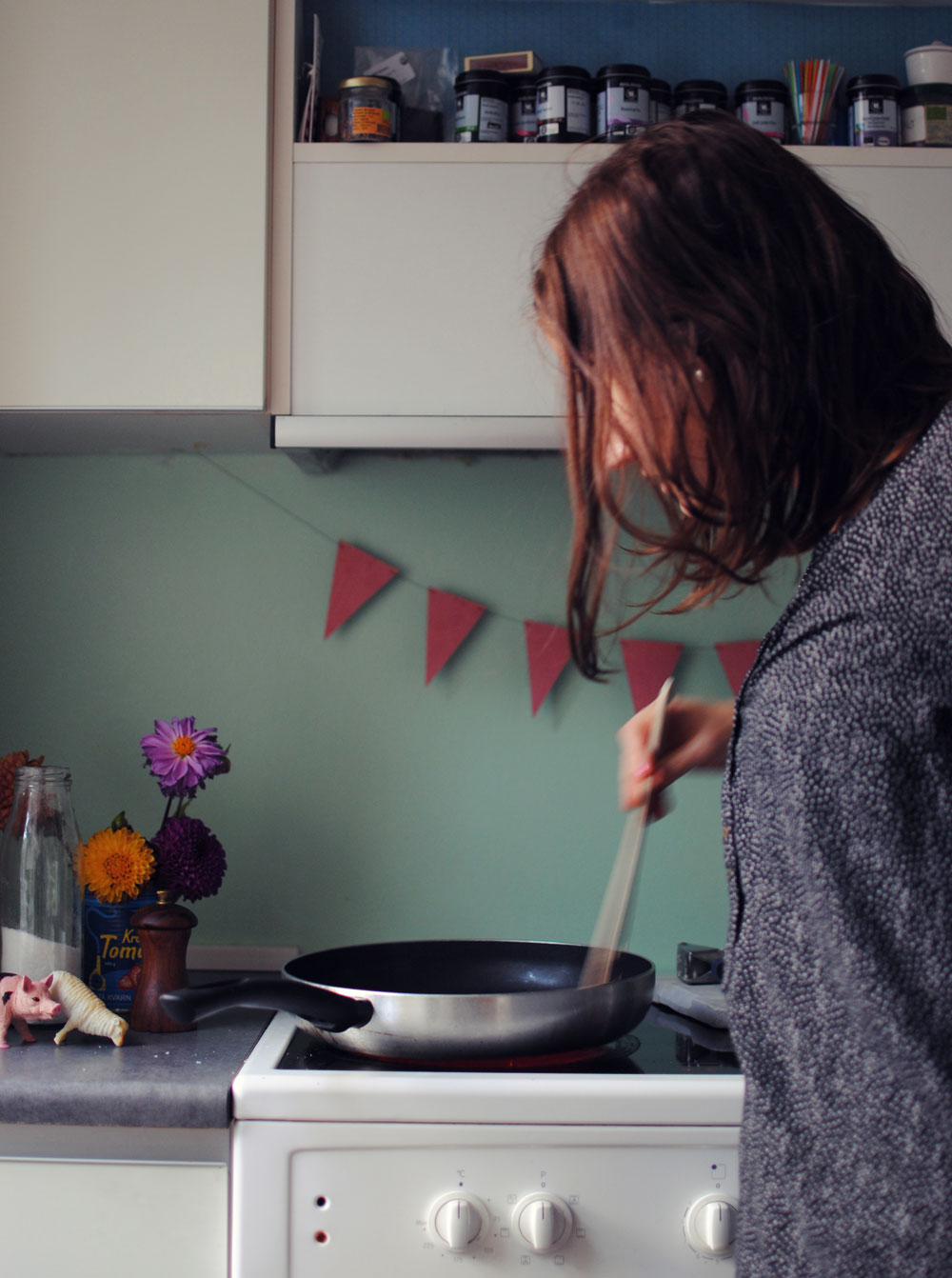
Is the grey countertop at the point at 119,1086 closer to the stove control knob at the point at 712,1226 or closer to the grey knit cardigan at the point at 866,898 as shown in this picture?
A: the stove control knob at the point at 712,1226

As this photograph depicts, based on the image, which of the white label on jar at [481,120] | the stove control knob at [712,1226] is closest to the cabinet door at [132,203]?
the white label on jar at [481,120]

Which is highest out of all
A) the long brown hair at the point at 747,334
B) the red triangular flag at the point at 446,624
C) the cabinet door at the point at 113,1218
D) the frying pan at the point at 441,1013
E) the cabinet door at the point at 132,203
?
the cabinet door at the point at 132,203

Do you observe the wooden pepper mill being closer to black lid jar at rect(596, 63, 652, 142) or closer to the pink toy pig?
the pink toy pig

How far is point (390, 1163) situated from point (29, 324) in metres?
0.97

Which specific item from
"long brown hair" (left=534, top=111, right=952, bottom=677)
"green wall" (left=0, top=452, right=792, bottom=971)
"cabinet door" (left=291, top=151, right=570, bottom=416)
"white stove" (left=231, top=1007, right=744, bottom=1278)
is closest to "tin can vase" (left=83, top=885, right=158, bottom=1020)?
"green wall" (left=0, top=452, right=792, bottom=971)

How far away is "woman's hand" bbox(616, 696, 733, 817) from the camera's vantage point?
0.96m

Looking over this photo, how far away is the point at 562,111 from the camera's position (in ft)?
4.54

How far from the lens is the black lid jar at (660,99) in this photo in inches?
56.4

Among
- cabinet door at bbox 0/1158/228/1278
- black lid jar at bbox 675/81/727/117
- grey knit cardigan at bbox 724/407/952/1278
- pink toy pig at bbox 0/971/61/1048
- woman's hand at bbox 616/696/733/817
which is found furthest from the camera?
black lid jar at bbox 675/81/727/117

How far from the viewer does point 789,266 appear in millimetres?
669

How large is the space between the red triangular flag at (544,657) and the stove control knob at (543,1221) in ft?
2.37

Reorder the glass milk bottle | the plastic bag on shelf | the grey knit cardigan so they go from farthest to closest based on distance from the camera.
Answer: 1. the plastic bag on shelf
2. the glass milk bottle
3. the grey knit cardigan

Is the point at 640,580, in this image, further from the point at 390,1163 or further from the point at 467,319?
the point at 390,1163

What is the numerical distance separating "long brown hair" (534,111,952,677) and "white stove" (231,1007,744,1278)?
572 mm
